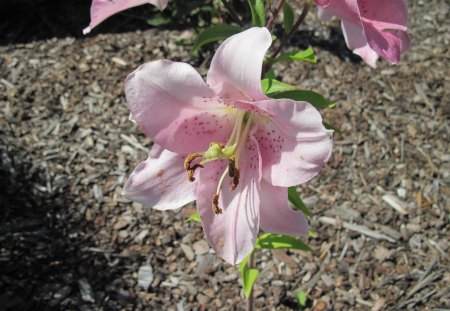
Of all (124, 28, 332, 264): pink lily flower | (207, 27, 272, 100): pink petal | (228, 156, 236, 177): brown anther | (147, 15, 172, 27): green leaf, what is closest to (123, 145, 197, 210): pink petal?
(124, 28, 332, 264): pink lily flower

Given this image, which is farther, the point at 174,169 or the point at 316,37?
the point at 316,37

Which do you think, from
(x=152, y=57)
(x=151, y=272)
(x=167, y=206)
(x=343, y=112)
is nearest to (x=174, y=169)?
(x=167, y=206)

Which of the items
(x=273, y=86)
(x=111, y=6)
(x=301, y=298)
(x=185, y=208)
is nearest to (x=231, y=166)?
(x=273, y=86)

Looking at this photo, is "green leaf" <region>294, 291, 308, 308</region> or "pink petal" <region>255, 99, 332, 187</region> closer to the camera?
"pink petal" <region>255, 99, 332, 187</region>

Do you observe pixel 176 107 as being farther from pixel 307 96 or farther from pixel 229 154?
pixel 307 96

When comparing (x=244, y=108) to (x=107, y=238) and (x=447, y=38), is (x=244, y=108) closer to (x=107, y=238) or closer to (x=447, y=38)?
(x=107, y=238)

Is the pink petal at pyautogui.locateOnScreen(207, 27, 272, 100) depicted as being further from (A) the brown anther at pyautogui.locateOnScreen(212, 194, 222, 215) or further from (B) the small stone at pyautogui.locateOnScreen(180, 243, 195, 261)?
(B) the small stone at pyautogui.locateOnScreen(180, 243, 195, 261)
